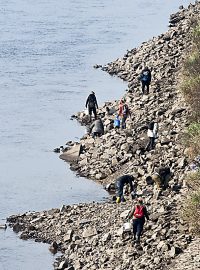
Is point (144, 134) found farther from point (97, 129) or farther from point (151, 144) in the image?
point (97, 129)

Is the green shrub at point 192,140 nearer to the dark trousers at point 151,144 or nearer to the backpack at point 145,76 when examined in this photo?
the dark trousers at point 151,144

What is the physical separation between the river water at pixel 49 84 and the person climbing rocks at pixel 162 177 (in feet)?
10.6

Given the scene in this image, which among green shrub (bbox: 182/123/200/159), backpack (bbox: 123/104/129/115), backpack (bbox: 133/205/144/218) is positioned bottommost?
backpack (bbox: 133/205/144/218)

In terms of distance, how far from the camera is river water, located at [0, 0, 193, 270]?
35.3 meters

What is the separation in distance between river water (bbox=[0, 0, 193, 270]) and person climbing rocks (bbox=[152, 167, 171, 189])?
3.24 meters

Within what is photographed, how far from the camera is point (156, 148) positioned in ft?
119

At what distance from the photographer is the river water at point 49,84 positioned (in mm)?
35281

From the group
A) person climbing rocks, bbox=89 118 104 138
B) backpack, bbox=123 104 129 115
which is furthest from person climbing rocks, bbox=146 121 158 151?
person climbing rocks, bbox=89 118 104 138

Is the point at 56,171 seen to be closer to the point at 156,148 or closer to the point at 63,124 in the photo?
the point at 156,148

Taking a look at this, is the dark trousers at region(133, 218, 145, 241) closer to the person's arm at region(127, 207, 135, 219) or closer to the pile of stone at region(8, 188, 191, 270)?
the pile of stone at region(8, 188, 191, 270)

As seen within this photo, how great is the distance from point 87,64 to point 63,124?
16.9m

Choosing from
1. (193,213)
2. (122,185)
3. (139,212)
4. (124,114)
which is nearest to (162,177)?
(122,185)

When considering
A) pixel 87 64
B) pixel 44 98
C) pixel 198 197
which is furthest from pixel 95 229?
pixel 87 64

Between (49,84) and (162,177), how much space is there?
26.6 meters
